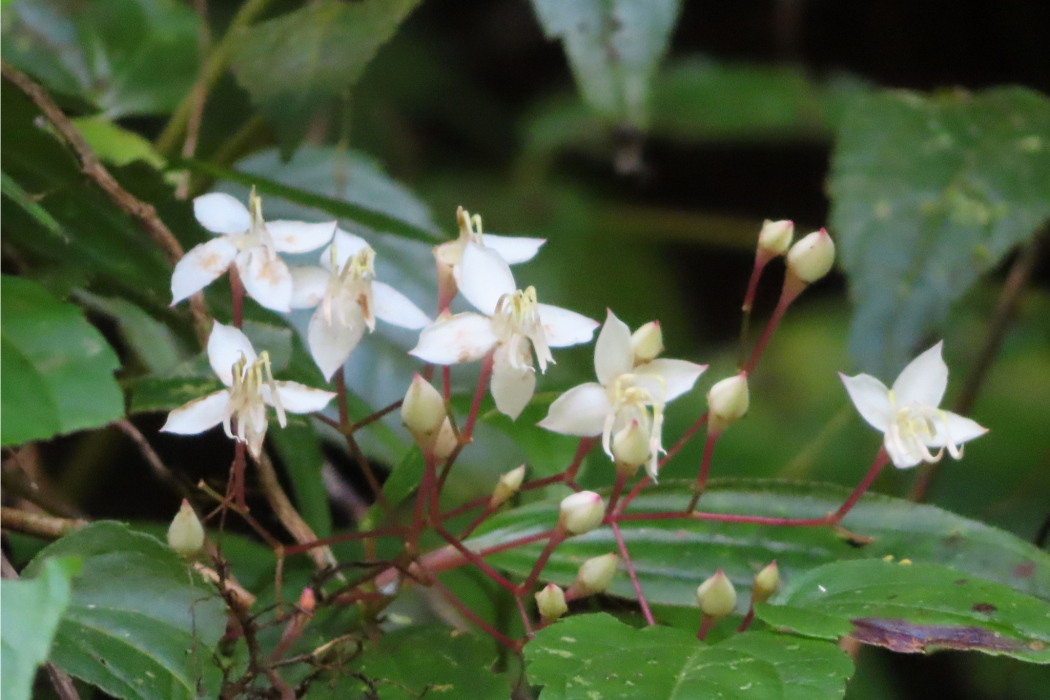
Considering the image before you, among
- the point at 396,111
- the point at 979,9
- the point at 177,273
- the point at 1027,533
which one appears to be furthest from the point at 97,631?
the point at 979,9

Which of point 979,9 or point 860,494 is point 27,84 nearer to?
point 860,494

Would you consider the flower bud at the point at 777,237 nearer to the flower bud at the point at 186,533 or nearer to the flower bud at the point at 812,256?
the flower bud at the point at 812,256

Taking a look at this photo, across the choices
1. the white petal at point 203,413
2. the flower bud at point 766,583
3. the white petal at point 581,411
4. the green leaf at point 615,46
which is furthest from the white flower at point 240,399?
the green leaf at point 615,46

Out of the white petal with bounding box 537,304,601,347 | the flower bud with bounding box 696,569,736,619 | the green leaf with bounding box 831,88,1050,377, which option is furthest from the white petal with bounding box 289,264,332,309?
the green leaf with bounding box 831,88,1050,377

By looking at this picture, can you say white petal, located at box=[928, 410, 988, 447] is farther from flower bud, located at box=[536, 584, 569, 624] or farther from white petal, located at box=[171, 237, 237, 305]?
white petal, located at box=[171, 237, 237, 305]

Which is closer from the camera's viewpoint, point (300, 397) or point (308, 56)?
point (300, 397)

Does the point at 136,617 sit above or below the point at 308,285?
below

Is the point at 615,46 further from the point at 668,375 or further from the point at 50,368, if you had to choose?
the point at 50,368

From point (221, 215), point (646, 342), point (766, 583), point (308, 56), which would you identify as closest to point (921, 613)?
point (766, 583)
